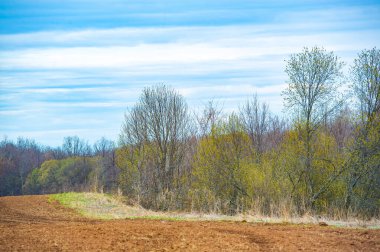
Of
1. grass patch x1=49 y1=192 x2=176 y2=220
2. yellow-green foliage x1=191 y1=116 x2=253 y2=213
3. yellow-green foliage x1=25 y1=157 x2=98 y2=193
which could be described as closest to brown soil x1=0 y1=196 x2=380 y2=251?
grass patch x1=49 y1=192 x2=176 y2=220

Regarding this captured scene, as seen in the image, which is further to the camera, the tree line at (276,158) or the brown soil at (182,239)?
the tree line at (276,158)

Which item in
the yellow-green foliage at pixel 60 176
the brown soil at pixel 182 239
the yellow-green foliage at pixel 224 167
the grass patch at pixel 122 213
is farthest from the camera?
the yellow-green foliage at pixel 60 176

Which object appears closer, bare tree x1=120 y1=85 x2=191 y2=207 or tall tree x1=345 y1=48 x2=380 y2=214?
tall tree x1=345 y1=48 x2=380 y2=214

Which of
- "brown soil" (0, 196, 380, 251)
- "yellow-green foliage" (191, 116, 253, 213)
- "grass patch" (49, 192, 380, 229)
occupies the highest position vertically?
"yellow-green foliage" (191, 116, 253, 213)

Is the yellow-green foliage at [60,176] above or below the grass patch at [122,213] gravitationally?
above

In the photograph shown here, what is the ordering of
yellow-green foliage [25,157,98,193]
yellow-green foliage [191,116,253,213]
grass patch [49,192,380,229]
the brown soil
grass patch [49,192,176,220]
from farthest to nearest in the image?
yellow-green foliage [25,157,98,193] → yellow-green foliage [191,116,253,213] → grass patch [49,192,176,220] → grass patch [49,192,380,229] → the brown soil

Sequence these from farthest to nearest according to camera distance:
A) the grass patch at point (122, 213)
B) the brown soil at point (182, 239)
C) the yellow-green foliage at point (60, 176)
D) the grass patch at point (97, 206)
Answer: the yellow-green foliage at point (60, 176) → the grass patch at point (97, 206) → the grass patch at point (122, 213) → the brown soil at point (182, 239)

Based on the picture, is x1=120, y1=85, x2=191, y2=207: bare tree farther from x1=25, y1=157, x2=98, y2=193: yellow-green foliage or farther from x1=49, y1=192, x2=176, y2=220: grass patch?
x1=25, y1=157, x2=98, y2=193: yellow-green foliage

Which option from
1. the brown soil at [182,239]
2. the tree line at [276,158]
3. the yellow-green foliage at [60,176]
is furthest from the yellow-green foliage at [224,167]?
the yellow-green foliage at [60,176]

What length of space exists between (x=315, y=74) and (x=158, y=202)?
50.5 feet

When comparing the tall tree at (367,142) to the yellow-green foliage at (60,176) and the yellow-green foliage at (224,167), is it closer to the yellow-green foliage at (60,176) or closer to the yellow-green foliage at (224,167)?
the yellow-green foliage at (224,167)

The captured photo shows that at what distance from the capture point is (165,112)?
37594 mm

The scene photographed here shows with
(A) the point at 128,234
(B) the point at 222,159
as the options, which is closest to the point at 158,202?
(B) the point at 222,159

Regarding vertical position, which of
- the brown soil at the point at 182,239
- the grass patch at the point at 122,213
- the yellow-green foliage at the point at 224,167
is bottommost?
the brown soil at the point at 182,239
